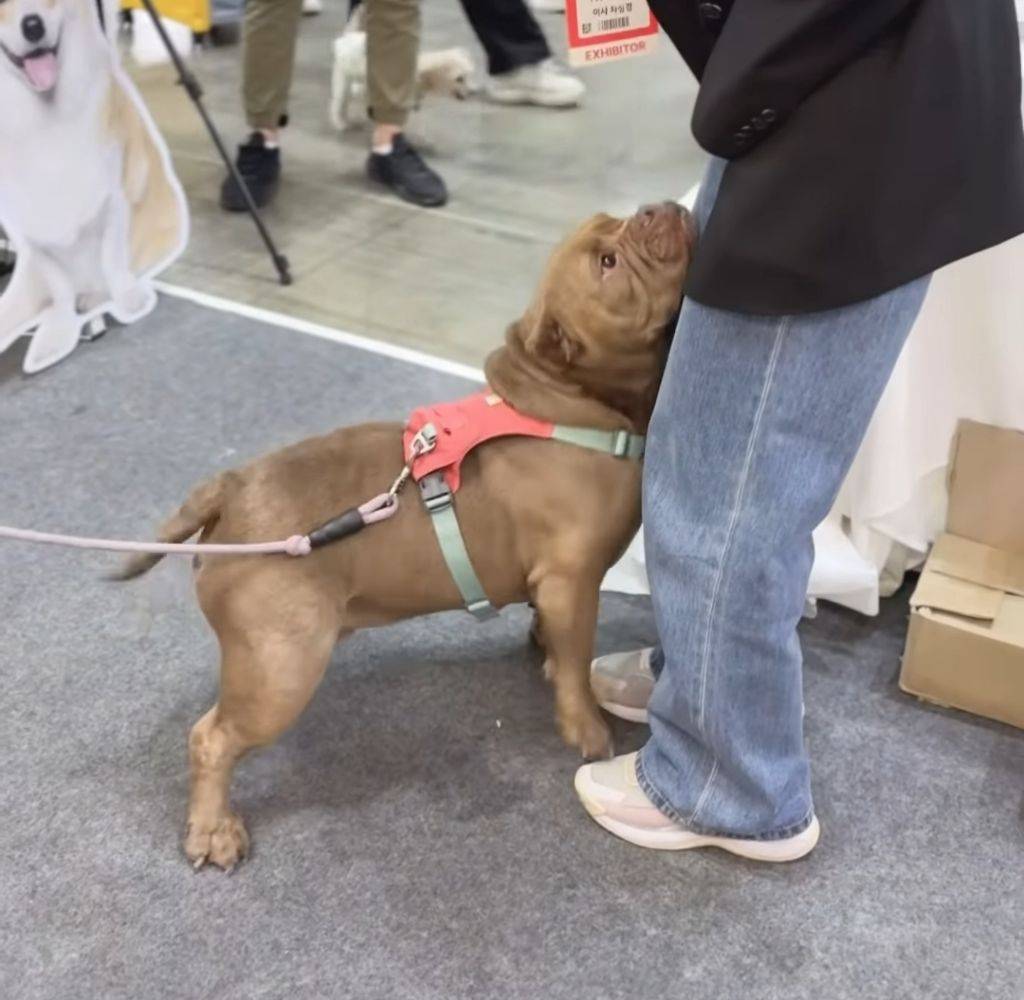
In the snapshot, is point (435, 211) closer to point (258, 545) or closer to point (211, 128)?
point (211, 128)

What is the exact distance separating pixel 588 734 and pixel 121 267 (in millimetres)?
1710

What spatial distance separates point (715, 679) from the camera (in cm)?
142

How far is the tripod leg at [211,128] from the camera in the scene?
2.80 metres

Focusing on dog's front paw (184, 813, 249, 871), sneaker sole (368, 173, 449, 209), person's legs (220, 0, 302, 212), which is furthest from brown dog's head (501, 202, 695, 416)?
sneaker sole (368, 173, 449, 209)

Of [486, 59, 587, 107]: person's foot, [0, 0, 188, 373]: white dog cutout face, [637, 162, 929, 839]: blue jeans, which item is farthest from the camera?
[486, 59, 587, 107]: person's foot

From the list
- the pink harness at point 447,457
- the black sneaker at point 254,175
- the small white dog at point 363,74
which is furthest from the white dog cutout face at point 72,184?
the pink harness at point 447,457

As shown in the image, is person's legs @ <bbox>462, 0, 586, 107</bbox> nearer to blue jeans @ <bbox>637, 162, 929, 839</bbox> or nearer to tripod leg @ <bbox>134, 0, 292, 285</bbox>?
tripod leg @ <bbox>134, 0, 292, 285</bbox>

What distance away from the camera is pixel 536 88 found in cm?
446

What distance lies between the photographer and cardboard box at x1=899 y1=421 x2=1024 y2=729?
1.76 metres

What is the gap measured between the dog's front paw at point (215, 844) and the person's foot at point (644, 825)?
0.46 m

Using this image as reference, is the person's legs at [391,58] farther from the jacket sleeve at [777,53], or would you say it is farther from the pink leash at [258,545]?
the jacket sleeve at [777,53]

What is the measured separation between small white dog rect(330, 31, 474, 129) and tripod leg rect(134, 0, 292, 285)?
81 cm

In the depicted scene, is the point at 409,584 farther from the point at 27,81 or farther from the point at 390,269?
the point at 390,269

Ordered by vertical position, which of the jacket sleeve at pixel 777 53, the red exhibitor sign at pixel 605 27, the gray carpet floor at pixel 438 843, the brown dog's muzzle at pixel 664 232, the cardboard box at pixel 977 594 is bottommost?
the gray carpet floor at pixel 438 843
